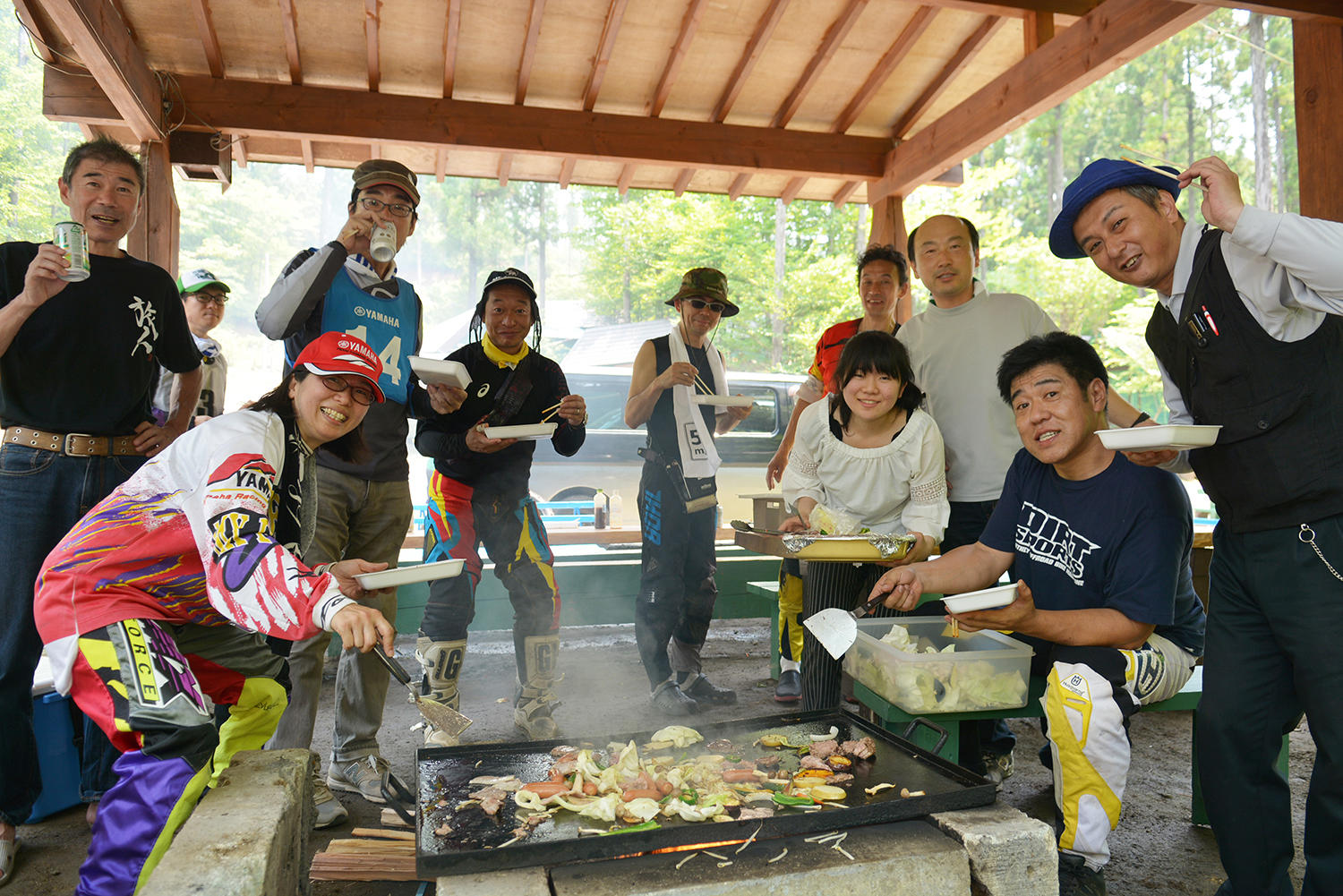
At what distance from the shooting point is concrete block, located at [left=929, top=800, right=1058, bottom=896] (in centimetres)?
181

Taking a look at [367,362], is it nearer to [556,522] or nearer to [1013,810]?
[1013,810]

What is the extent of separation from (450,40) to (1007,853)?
499 cm

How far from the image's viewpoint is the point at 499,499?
3689 mm

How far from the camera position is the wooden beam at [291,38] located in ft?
14.8

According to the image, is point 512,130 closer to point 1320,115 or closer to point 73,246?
point 73,246

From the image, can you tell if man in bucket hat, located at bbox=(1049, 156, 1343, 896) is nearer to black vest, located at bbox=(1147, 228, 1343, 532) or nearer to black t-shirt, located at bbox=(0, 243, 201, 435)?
black vest, located at bbox=(1147, 228, 1343, 532)

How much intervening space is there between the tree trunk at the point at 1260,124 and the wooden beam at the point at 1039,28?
16526 mm

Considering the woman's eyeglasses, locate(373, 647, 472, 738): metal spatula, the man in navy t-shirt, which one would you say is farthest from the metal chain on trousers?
the woman's eyeglasses

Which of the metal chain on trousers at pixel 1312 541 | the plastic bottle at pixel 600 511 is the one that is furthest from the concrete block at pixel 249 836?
the plastic bottle at pixel 600 511

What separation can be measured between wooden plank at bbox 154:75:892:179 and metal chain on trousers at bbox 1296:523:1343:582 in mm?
4138

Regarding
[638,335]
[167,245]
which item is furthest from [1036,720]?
[638,335]

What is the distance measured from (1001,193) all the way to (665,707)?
28.9 m

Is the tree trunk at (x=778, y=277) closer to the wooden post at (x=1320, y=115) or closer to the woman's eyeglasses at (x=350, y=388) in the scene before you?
the wooden post at (x=1320, y=115)

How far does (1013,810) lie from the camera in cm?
197
